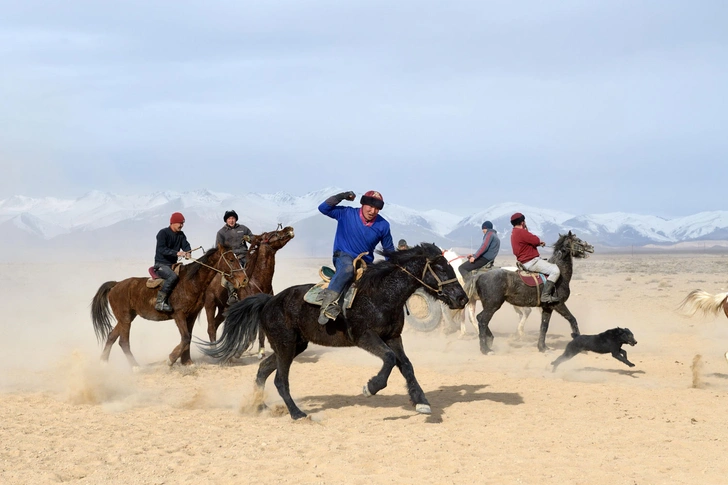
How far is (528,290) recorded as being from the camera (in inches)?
581

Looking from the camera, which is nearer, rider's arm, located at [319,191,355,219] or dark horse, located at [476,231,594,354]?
rider's arm, located at [319,191,355,219]

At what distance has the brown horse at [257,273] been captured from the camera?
13859mm

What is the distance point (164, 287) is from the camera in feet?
42.4

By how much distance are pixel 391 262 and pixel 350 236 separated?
0.61 meters

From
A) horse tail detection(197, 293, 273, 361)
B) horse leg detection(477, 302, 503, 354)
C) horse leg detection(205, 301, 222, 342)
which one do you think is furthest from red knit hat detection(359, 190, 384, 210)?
horse leg detection(477, 302, 503, 354)

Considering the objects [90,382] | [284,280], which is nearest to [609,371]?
[90,382]

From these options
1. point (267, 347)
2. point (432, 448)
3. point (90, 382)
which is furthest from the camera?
point (267, 347)

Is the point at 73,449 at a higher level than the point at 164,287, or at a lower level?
lower

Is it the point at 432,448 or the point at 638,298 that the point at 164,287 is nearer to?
the point at 432,448

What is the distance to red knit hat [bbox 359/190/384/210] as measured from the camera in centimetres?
902

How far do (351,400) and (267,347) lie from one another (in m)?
5.94

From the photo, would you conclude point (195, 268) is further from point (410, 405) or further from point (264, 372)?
point (410, 405)

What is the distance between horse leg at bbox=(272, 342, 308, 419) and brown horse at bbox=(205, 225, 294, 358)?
4.15 metres

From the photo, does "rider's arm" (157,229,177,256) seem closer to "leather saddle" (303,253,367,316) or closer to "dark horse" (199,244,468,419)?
"dark horse" (199,244,468,419)
